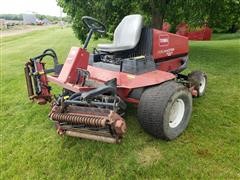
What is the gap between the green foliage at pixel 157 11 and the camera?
771 centimetres

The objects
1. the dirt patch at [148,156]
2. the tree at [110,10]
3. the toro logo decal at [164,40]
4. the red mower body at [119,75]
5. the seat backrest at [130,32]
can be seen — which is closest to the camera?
the dirt patch at [148,156]

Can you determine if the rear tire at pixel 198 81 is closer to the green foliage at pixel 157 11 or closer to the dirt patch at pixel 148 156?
the dirt patch at pixel 148 156

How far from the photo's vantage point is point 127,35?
12.8 ft

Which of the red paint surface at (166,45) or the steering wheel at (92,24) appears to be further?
the red paint surface at (166,45)

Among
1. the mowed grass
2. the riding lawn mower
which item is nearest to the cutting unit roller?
the riding lawn mower

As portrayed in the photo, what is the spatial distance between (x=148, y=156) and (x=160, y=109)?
19.8 inches

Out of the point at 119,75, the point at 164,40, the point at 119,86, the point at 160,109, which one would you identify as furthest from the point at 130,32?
the point at 160,109

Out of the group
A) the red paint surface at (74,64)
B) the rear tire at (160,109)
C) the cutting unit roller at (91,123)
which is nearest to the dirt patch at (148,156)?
the rear tire at (160,109)

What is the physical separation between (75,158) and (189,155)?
118 centimetres

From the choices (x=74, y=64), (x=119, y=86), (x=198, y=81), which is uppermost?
(x=74, y=64)

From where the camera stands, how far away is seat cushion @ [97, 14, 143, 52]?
3.75 metres

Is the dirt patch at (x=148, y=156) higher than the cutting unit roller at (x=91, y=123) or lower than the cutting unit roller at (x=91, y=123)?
lower

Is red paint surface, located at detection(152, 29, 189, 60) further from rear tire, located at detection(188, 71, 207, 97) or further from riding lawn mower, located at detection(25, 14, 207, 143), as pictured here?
rear tire, located at detection(188, 71, 207, 97)

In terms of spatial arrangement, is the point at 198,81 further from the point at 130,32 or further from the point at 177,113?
the point at 130,32
